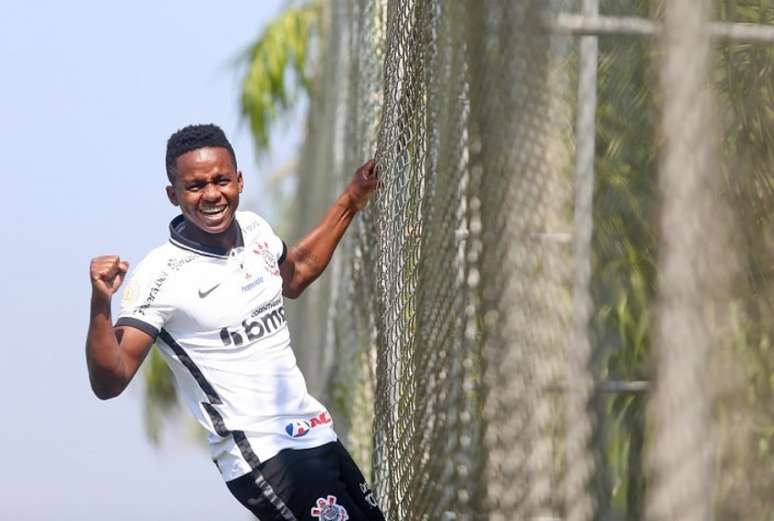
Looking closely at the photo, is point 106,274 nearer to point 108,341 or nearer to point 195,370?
point 108,341

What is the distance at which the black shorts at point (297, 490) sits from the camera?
4.45 meters

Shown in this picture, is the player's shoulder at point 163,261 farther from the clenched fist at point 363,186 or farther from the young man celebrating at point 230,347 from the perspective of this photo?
the clenched fist at point 363,186

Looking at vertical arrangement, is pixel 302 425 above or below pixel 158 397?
above

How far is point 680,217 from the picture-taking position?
1891 mm

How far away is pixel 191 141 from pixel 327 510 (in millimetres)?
1123

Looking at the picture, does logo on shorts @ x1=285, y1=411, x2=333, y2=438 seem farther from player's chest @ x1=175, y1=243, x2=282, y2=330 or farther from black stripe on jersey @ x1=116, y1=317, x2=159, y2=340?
black stripe on jersey @ x1=116, y1=317, x2=159, y2=340

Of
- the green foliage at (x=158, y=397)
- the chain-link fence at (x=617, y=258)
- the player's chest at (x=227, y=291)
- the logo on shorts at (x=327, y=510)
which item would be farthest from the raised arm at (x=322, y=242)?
the green foliage at (x=158, y=397)

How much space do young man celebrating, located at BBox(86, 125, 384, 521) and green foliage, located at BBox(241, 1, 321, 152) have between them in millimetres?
11656

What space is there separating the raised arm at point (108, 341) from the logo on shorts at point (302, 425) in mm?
471

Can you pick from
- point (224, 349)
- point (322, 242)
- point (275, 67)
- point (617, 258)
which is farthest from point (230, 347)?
point (275, 67)

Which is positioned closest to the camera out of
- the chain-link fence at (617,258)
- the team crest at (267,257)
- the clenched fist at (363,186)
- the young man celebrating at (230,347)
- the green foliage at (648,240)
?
the chain-link fence at (617,258)

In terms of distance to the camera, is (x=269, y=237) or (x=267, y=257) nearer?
(x=267, y=257)

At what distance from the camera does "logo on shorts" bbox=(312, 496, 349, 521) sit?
4434 millimetres

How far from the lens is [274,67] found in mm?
16547
